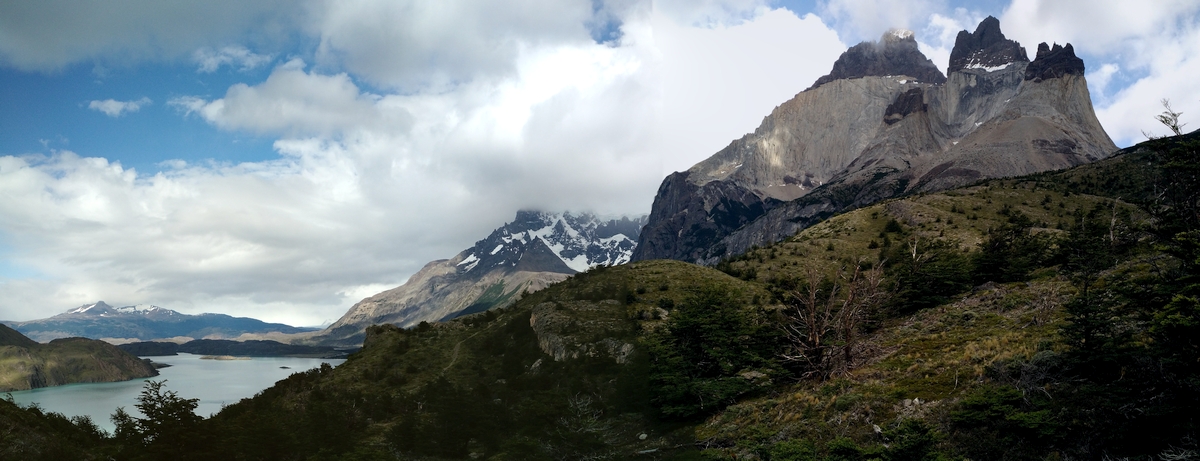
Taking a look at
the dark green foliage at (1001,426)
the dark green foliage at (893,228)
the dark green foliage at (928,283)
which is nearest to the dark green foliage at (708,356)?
the dark green foliage at (928,283)

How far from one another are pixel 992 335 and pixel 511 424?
3128 cm

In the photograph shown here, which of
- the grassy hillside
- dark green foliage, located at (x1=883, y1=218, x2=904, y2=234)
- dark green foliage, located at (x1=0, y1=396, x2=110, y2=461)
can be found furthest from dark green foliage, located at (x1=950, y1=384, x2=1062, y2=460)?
dark green foliage, located at (x1=883, y1=218, x2=904, y2=234)

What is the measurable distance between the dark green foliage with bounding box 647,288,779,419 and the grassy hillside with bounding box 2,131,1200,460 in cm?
17

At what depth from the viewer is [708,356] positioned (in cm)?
4041

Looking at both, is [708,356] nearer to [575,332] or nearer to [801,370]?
[801,370]

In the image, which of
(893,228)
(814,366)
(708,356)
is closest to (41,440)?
(708,356)

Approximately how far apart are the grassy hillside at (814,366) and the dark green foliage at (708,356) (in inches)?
6.6

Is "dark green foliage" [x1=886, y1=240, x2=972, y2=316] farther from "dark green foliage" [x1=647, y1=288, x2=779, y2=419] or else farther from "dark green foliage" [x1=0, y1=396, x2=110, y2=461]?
"dark green foliage" [x1=0, y1=396, x2=110, y2=461]

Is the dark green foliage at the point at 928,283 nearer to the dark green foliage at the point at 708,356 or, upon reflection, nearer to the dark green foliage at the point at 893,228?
the dark green foliage at the point at 708,356

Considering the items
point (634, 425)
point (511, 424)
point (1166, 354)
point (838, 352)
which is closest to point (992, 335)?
point (838, 352)

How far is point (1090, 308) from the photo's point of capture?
883 inches

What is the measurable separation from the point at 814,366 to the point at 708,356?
8091 millimetres

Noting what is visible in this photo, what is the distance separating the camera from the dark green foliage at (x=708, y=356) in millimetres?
35688

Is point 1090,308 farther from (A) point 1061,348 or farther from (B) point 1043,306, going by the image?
(B) point 1043,306
